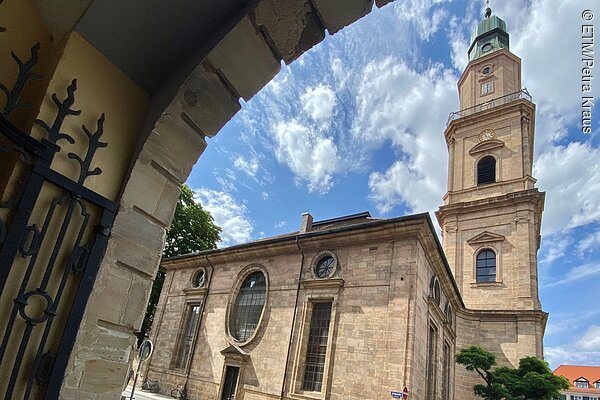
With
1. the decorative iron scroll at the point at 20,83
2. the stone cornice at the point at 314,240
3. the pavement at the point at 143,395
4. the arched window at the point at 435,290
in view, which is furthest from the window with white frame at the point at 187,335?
the decorative iron scroll at the point at 20,83

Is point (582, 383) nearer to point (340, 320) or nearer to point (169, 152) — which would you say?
point (340, 320)

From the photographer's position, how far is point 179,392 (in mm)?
17906

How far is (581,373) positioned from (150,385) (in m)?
66.0

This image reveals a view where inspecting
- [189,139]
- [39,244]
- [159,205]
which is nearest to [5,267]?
[39,244]

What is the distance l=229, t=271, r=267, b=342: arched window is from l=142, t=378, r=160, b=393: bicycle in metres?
5.43

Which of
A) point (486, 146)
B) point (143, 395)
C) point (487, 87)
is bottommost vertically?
point (143, 395)

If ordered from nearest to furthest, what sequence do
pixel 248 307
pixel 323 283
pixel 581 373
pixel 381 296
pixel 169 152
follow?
pixel 169 152 → pixel 381 296 → pixel 323 283 → pixel 248 307 → pixel 581 373

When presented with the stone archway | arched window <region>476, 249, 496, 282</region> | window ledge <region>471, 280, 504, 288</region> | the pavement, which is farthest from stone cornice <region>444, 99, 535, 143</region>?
the stone archway

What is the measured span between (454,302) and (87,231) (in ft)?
69.0

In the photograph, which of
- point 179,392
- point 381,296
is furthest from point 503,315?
point 179,392

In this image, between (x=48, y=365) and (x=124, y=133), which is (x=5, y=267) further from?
(x=124, y=133)

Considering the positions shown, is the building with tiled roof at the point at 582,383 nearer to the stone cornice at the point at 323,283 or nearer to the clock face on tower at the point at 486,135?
the clock face on tower at the point at 486,135

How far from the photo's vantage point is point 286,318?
15.7 metres

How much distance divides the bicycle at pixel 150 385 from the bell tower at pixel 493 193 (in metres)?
17.4
